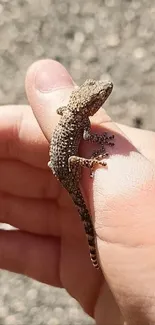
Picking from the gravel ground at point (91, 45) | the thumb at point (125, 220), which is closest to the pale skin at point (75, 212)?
the thumb at point (125, 220)

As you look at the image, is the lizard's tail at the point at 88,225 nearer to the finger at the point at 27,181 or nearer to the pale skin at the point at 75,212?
the pale skin at the point at 75,212

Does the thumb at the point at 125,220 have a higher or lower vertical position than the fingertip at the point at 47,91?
lower

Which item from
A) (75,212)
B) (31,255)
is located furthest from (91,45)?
(31,255)

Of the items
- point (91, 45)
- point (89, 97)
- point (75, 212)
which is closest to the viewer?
point (89, 97)

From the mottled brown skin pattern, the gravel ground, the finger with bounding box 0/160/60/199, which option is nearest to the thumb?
the mottled brown skin pattern

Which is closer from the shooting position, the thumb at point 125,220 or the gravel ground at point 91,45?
the thumb at point 125,220

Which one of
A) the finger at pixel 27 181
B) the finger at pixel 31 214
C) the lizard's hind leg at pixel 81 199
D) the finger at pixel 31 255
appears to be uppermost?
the lizard's hind leg at pixel 81 199

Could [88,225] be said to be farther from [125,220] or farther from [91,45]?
[91,45]

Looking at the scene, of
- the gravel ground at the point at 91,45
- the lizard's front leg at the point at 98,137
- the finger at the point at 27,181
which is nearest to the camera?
the lizard's front leg at the point at 98,137
